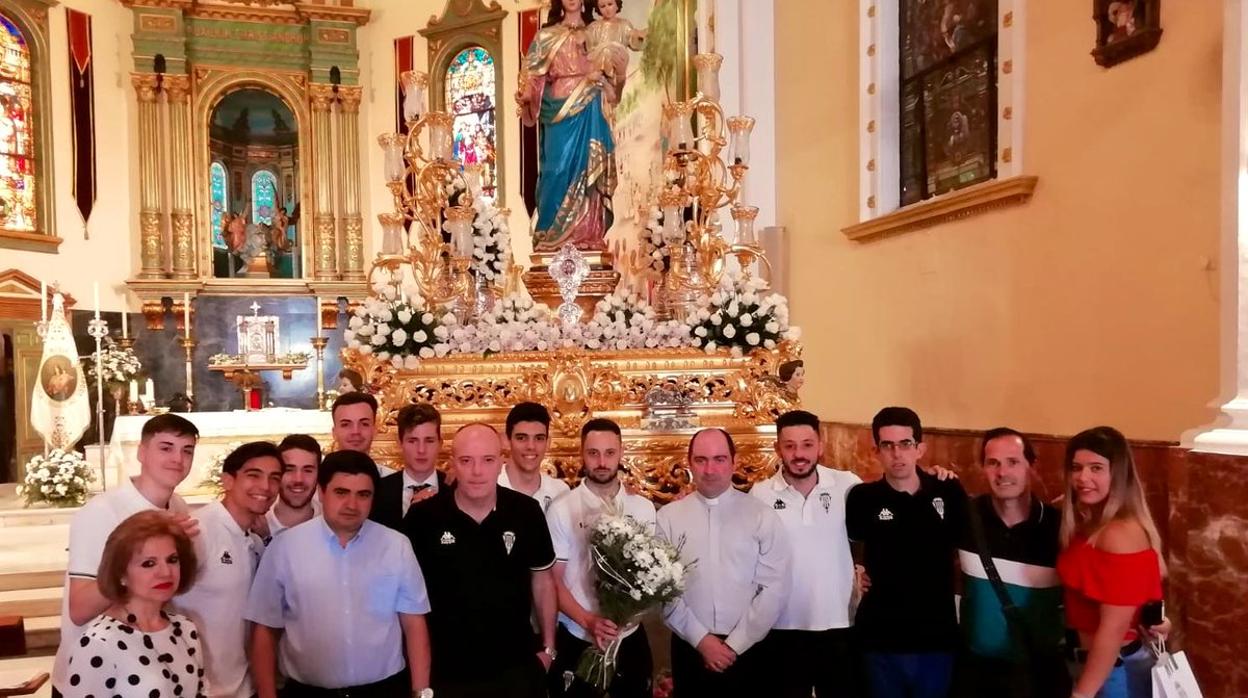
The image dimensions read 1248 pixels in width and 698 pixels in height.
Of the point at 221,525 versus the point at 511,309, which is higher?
the point at 511,309

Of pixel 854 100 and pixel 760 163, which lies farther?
pixel 760 163

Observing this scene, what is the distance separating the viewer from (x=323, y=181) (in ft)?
51.8

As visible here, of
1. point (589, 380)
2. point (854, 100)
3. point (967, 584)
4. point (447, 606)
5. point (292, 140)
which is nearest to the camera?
point (447, 606)

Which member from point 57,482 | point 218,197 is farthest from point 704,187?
point 218,197

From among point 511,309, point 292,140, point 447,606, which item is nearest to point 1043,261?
point 511,309

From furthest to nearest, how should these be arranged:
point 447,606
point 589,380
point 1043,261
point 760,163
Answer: point 760,163, point 1043,261, point 589,380, point 447,606

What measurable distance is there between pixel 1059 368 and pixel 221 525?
17.0ft

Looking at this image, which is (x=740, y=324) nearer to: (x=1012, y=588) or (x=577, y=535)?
(x=577, y=535)

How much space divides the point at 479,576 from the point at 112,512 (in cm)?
128

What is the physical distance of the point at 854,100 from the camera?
8.80 meters

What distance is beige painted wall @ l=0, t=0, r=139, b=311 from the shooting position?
13.8 metres

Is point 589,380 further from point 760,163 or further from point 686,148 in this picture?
point 760,163

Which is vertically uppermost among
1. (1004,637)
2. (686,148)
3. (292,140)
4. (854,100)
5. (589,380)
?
(292,140)

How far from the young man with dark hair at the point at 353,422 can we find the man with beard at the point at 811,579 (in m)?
1.91
